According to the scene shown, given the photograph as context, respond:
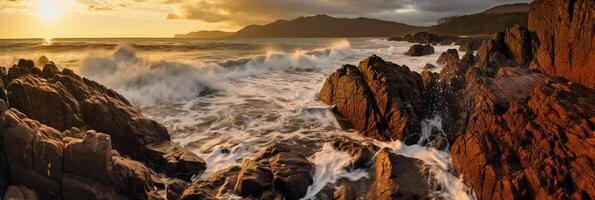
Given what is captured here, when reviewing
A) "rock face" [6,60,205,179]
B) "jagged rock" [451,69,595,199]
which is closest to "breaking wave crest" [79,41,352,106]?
"rock face" [6,60,205,179]

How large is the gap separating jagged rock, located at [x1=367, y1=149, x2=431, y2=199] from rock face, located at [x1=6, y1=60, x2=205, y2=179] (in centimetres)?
479

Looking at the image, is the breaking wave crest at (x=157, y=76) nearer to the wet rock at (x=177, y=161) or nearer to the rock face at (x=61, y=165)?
the wet rock at (x=177, y=161)

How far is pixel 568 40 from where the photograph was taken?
12797 mm

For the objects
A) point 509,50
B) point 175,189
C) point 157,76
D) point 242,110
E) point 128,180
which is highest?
point 509,50

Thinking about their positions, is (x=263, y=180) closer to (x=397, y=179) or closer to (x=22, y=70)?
(x=397, y=179)

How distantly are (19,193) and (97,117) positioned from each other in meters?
3.73

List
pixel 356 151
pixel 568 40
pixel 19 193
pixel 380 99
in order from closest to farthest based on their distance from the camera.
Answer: pixel 19 193, pixel 356 151, pixel 568 40, pixel 380 99

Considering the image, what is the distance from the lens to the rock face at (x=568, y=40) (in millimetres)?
11258

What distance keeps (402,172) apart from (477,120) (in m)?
2.55

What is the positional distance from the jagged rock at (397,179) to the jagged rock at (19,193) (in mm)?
7092

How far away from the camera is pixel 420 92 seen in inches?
577

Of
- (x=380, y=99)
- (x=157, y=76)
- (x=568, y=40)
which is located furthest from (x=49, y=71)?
(x=568, y=40)

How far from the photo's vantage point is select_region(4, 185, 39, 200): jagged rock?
7.68 meters

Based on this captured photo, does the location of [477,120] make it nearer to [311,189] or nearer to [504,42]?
[311,189]
